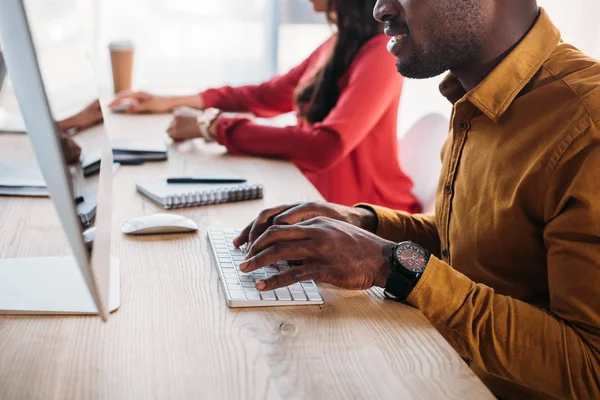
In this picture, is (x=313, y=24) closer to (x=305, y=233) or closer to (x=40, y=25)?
(x=305, y=233)

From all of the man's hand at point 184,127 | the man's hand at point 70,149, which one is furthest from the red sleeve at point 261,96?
the man's hand at point 70,149

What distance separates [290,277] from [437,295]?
0.64 ft

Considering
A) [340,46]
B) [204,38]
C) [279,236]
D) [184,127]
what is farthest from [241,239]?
[204,38]

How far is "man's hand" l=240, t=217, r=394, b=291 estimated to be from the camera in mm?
896

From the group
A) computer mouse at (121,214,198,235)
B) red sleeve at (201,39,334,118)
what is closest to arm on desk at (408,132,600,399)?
computer mouse at (121,214,198,235)

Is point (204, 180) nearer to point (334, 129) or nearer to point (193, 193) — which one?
point (193, 193)

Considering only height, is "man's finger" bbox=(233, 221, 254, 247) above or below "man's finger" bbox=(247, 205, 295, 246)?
below

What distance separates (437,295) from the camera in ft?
2.86

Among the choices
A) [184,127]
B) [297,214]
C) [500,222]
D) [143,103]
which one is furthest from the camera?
[143,103]

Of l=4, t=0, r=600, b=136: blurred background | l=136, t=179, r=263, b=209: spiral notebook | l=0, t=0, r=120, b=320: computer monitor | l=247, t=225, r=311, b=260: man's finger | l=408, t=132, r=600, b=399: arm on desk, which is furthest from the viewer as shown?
l=4, t=0, r=600, b=136: blurred background

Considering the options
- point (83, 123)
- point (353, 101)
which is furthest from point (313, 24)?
point (83, 123)

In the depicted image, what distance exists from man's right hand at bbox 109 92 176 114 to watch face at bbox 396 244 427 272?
1.47m

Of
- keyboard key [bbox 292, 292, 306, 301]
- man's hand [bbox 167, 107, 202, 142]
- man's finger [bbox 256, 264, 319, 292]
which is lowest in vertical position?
man's hand [bbox 167, 107, 202, 142]

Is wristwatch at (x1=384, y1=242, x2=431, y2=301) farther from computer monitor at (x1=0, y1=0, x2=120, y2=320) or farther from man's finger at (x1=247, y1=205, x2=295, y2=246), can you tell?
computer monitor at (x1=0, y1=0, x2=120, y2=320)
